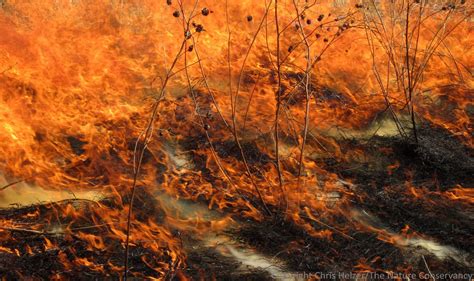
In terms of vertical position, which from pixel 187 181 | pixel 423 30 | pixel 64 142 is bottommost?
pixel 187 181

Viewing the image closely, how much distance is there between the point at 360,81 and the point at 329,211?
2216mm

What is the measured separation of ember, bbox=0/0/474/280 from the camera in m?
3.67

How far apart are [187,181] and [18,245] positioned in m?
1.54

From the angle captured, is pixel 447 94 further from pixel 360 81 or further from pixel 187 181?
pixel 187 181

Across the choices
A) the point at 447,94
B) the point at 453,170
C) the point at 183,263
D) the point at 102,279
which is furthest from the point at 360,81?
the point at 102,279

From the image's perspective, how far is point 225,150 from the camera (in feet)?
16.3

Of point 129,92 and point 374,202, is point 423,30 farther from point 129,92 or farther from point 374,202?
point 129,92

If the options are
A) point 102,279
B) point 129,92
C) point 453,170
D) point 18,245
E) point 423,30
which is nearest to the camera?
point 102,279

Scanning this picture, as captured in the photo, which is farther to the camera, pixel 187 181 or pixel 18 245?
pixel 187 181

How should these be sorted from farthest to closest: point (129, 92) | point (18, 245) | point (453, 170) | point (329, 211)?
point (129, 92), point (453, 170), point (329, 211), point (18, 245)

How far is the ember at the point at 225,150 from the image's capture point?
144 inches

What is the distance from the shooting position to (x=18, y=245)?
3.82 meters

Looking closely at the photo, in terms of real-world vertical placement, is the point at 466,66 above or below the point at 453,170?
above

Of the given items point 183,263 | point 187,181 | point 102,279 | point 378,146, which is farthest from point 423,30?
point 102,279
